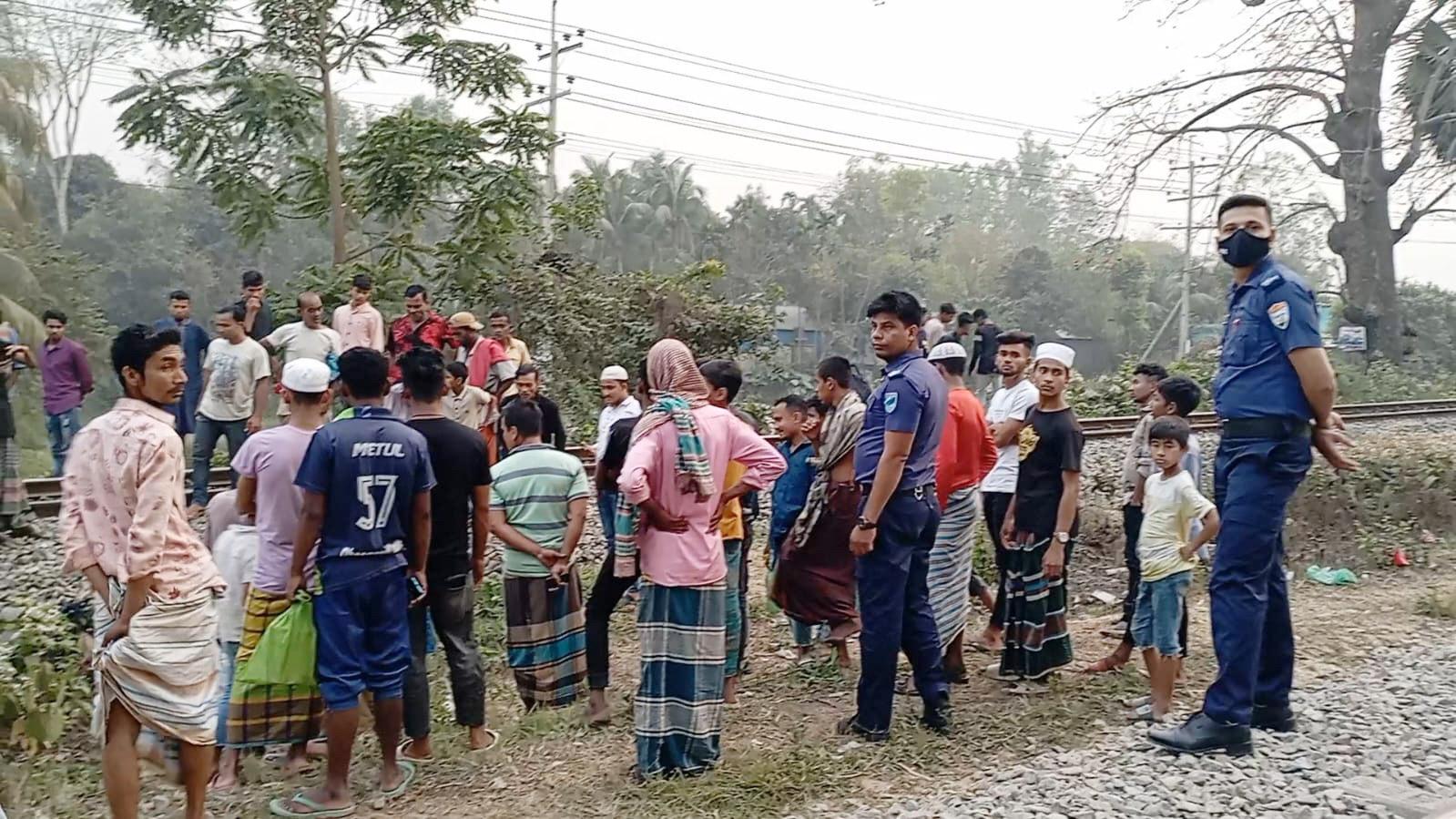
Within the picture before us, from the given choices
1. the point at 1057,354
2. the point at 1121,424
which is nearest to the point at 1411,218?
the point at 1121,424

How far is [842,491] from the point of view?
5.80 metres

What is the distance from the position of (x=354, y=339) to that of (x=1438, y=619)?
27.8 feet

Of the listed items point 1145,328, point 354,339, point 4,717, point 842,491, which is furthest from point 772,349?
point 1145,328

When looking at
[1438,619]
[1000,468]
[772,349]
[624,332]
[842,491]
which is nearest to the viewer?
[842,491]

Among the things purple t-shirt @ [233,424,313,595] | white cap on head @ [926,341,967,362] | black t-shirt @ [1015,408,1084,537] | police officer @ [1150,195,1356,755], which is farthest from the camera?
white cap on head @ [926,341,967,362]

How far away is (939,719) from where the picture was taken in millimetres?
5109

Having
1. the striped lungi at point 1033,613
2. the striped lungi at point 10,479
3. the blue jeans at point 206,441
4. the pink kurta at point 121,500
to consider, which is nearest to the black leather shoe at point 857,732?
the striped lungi at point 1033,613

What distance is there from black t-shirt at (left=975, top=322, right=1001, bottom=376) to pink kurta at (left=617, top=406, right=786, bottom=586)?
39.5 feet

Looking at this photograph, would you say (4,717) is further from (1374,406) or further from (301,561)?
(1374,406)

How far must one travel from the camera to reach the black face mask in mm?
4637

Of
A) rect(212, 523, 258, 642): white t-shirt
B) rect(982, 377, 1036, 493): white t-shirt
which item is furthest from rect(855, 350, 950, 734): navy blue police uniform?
rect(212, 523, 258, 642): white t-shirt

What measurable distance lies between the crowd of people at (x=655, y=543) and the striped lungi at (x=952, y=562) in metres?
0.01

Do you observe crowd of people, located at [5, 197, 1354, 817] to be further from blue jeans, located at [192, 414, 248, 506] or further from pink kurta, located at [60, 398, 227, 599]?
blue jeans, located at [192, 414, 248, 506]

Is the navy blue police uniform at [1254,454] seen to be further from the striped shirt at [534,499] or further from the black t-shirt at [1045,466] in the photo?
the striped shirt at [534,499]
